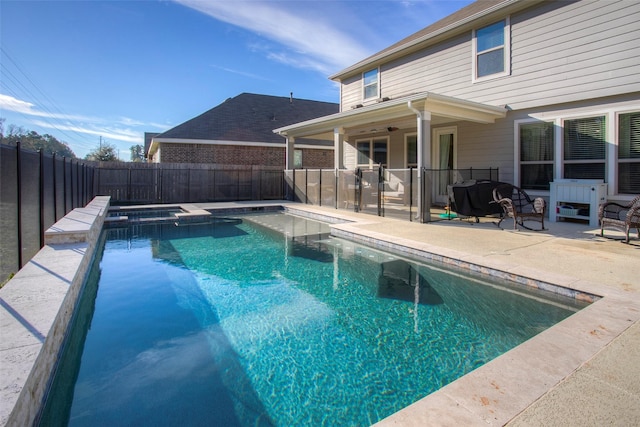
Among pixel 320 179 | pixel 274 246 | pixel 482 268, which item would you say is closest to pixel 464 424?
pixel 482 268

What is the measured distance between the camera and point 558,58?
820cm

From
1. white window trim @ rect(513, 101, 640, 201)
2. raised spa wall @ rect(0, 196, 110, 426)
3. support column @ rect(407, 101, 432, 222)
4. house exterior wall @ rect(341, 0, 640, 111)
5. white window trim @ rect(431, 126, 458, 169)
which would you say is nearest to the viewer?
raised spa wall @ rect(0, 196, 110, 426)

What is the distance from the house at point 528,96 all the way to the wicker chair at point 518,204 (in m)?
0.47

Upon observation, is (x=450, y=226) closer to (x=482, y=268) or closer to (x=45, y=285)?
(x=482, y=268)

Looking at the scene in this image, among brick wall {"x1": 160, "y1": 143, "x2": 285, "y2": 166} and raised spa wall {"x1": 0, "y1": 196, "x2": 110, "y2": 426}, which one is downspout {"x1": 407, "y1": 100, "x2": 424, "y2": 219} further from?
brick wall {"x1": 160, "y1": 143, "x2": 285, "y2": 166}

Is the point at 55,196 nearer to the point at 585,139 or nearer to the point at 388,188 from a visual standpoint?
the point at 388,188

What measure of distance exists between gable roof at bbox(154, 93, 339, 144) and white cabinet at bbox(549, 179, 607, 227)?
13254 mm

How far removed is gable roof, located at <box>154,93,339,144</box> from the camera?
17.2 meters

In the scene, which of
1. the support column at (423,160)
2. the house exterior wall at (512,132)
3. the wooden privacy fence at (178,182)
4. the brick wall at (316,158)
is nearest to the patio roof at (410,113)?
the support column at (423,160)

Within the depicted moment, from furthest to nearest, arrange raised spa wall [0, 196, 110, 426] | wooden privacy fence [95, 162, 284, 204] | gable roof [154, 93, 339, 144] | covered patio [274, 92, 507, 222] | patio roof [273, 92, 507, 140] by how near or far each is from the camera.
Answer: gable roof [154, 93, 339, 144] → wooden privacy fence [95, 162, 284, 204] → covered patio [274, 92, 507, 222] → patio roof [273, 92, 507, 140] → raised spa wall [0, 196, 110, 426]

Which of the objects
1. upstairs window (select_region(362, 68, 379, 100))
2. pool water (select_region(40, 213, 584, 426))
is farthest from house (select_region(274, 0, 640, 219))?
pool water (select_region(40, 213, 584, 426))

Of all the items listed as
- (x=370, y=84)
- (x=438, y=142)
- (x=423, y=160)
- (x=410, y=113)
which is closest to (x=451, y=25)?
(x=410, y=113)

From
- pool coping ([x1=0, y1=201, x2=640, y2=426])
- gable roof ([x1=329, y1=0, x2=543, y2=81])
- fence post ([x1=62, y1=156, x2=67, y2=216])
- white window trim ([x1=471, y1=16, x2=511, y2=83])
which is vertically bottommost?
pool coping ([x1=0, y1=201, x2=640, y2=426])

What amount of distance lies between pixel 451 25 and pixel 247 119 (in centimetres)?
1188
